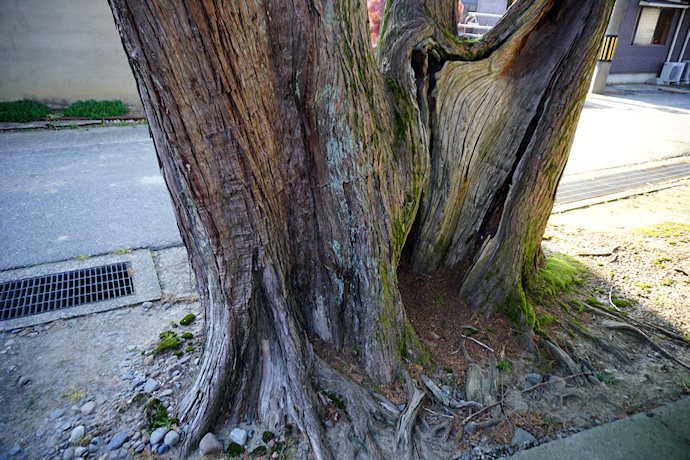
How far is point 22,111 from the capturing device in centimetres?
915

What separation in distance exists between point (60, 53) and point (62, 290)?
8727mm

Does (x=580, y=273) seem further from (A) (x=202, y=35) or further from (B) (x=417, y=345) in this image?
(A) (x=202, y=35)

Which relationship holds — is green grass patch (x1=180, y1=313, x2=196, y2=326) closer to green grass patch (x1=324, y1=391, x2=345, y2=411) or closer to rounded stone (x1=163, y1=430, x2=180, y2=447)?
rounded stone (x1=163, y1=430, x2=180, y2=447)

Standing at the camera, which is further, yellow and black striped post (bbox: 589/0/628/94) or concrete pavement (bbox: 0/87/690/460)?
yellow and black striped post (bbox: 589/0/628/94)

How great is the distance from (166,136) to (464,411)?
222cm

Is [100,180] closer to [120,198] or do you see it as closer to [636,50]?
[120,198]

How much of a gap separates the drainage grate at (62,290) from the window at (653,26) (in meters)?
21.0

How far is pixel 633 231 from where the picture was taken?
4.80 metres

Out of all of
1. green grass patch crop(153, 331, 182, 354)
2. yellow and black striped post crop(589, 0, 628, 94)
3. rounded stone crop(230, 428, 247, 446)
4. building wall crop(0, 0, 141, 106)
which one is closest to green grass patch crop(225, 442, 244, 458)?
rounded stone crop(230, 428, 247, 446)

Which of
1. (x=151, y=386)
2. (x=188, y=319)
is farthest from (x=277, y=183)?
(x=188, y=319)

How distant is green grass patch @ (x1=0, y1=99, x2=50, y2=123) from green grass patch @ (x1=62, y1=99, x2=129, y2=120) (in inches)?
18.6

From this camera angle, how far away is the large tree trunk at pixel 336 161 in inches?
74.0

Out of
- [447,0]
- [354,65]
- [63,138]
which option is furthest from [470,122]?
[63,138]

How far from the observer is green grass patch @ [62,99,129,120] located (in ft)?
31.8
